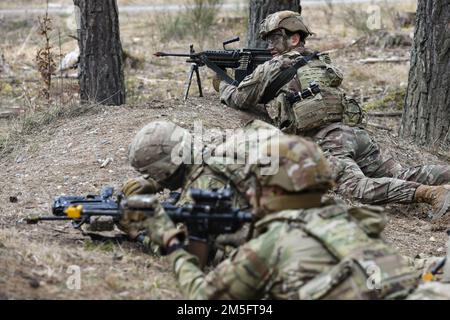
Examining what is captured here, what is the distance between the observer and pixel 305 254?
380 centimetres

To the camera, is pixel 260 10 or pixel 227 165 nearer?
pixel 227 165

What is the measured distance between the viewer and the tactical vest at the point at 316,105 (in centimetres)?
670

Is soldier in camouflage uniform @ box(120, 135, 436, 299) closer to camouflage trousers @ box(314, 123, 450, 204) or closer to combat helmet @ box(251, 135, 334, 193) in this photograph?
combat helmet @ box(251, 135, 334, 193)

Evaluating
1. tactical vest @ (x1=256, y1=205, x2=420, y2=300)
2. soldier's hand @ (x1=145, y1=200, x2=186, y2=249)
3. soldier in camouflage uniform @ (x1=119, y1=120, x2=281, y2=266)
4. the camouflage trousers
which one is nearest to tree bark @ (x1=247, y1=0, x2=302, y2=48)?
the camouflage trousers

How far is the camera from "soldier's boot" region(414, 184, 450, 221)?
6156 millimetres

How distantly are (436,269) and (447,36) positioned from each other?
424 cm

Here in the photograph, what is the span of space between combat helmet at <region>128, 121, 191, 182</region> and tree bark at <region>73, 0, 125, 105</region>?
134 inches

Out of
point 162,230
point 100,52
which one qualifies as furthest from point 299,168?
point 100,52

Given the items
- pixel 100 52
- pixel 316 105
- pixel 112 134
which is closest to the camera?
pixel 316 105

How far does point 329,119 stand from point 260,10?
2037 mm

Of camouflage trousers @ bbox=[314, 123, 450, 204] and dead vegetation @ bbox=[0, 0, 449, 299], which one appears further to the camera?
camouflage trousers @ bbox=[314, 123, 450, 204]

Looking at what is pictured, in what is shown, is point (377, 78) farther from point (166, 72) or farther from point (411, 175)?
point (411, 175)

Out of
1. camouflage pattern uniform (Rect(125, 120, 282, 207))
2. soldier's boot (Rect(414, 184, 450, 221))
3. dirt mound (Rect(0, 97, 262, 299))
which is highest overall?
camouflage pattern uniform (Rect(125, 120, 282, 207))

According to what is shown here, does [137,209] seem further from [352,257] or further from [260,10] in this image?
[260,10]
